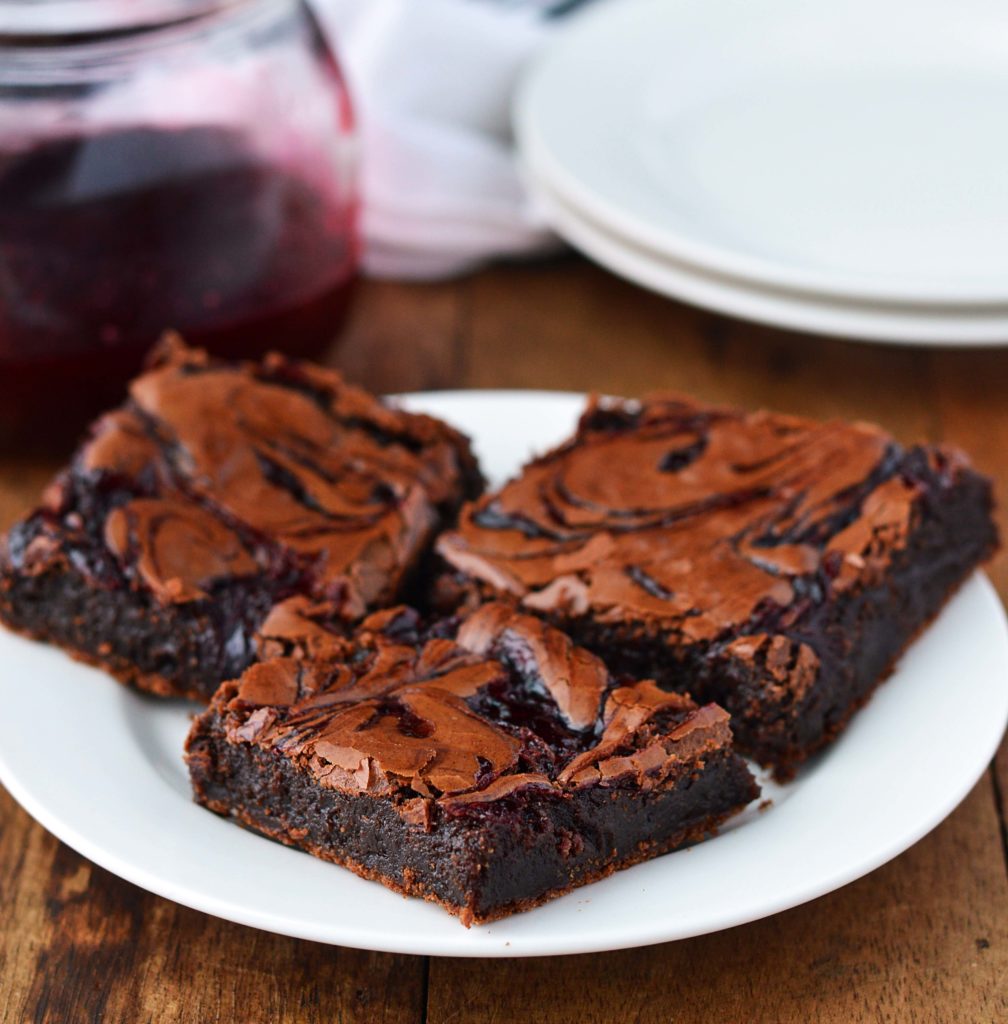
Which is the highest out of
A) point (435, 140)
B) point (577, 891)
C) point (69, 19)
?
point (69, 19)

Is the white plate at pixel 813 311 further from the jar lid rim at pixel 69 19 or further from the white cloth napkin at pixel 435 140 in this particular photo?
the jar lid rim at pixel 69 19

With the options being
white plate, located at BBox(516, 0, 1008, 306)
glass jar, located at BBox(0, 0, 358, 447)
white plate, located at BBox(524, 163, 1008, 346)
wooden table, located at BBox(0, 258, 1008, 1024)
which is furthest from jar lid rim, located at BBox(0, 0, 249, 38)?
wooden table, located at BBox(0, 258, 1008, 1024)

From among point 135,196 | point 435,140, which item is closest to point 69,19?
point 135,196

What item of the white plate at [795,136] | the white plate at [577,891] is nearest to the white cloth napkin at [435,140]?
the white plate at [795,136]

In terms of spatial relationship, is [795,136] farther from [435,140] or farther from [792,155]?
[435,140]

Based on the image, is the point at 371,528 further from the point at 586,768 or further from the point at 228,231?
the point at 228,231

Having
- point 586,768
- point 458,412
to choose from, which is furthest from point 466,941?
point 458,412
